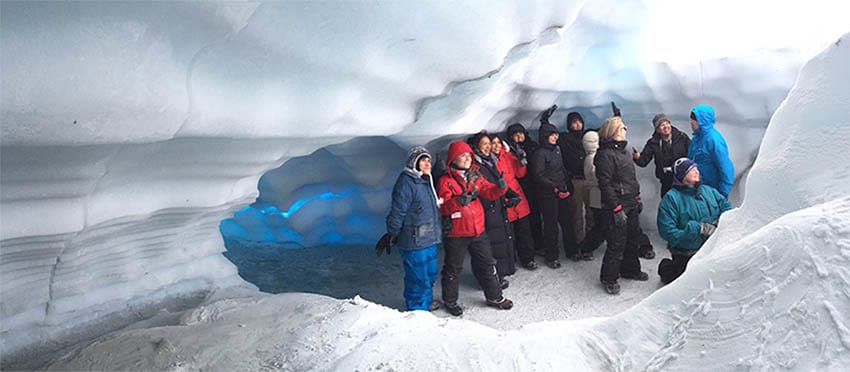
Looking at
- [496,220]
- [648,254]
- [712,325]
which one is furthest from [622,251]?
[712,325]

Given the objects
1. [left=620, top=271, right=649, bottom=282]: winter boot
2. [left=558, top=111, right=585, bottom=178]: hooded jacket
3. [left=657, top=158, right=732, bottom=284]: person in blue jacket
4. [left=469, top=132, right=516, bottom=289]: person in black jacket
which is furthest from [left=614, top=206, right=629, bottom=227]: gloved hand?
[left=558, top=111, right=585, bottom=178]: hooded jacket

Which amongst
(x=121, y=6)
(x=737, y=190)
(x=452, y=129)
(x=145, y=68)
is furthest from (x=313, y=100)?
(x=737, y=190)

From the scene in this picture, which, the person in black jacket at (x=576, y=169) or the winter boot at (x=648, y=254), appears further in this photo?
the person in black jacket at (x=576, y=169)

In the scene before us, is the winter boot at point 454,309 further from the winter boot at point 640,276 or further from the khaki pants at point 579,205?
the khaki pants at point 579,205

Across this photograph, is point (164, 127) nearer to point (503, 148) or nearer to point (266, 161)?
point (266, 161)

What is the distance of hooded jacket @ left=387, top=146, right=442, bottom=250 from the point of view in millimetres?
4414

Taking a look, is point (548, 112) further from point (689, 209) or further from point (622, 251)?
point (689, 209)

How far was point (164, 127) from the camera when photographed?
9.20 feet

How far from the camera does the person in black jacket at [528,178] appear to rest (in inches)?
225

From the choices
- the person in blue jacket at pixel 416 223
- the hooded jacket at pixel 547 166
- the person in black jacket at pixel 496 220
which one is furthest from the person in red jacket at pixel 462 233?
the hooded jacket at pixel 547 166

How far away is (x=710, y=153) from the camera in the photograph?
4.88 metres

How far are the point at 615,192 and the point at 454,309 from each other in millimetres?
1611

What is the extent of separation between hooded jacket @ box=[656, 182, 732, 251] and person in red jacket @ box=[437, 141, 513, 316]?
1346mm

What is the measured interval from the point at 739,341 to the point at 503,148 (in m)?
3.90
